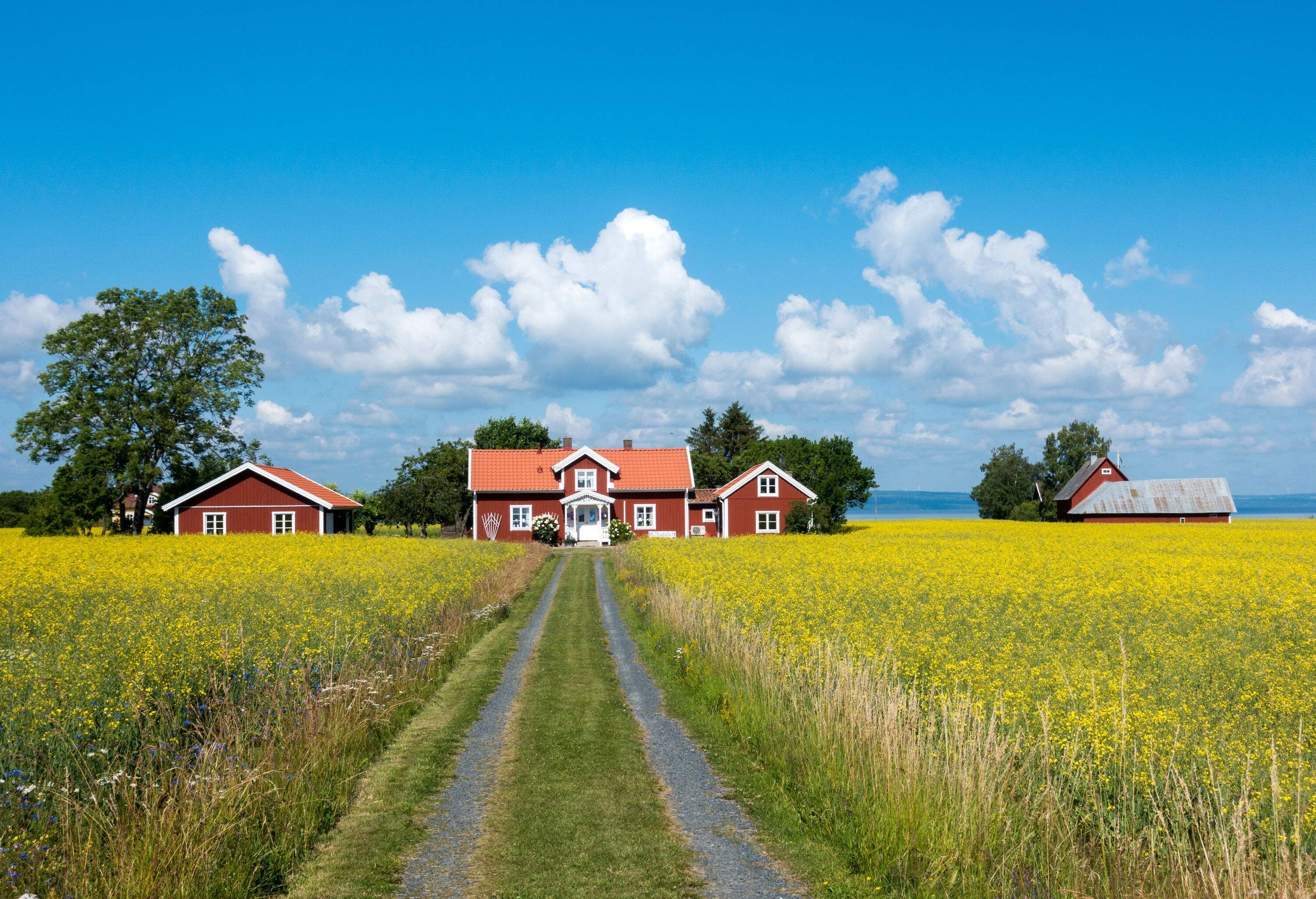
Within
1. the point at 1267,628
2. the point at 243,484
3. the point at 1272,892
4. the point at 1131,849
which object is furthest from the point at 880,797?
the point at 243,484

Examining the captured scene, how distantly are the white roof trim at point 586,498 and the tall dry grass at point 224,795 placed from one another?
4514cm

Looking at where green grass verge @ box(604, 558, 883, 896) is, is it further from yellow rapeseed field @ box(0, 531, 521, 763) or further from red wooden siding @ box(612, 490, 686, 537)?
red wooden siding @ box(612, 490, 686, 537)

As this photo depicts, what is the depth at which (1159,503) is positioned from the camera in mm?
78250

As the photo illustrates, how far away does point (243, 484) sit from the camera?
167ft

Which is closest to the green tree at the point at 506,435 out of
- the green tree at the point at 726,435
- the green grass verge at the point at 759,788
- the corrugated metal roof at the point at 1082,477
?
the green tree at the point at 726,435

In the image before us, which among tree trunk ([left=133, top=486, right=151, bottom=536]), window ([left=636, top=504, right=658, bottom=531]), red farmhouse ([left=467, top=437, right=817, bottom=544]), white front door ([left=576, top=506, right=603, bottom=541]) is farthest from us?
window ([left=636, top=504, right=658, bottom=531])

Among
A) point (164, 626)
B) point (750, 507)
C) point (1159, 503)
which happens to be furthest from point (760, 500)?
point (164, 626)

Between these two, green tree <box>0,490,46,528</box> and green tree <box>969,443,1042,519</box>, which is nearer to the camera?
green tree <box>0,490,46,528</box>

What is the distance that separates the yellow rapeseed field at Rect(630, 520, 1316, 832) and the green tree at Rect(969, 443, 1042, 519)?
8635 cm

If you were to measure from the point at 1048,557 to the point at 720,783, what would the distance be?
67.8 feet

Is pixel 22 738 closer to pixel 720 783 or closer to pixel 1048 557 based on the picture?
pixel 720 783

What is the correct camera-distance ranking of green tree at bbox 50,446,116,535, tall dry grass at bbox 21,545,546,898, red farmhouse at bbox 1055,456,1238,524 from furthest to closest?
red farmhouse at bbox 1055,456,1238,524 → green tree at bbox 50,446,116,535 → tall dry grass at bbox 21,545,546,898

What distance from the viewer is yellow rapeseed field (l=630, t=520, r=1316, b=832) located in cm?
641

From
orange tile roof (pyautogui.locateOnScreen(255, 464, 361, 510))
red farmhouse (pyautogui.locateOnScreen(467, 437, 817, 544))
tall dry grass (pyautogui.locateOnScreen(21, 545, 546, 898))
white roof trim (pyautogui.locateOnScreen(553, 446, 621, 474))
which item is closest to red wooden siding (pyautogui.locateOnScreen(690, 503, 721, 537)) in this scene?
red farmhouse (pyautogui.locateOnScreen(467, 437, 817, 544))
